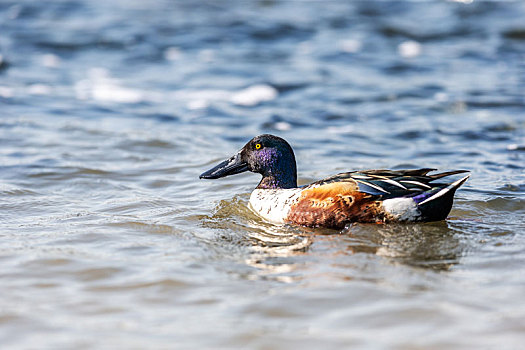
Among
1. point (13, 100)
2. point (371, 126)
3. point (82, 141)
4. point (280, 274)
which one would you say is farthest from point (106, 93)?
point (280, 274)

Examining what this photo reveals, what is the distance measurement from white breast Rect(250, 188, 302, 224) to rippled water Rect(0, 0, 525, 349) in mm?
116

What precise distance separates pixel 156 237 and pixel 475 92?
24.7 feet

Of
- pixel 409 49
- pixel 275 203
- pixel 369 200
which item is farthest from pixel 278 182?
pixel 409 49

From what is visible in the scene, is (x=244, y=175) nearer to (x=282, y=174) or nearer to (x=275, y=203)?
(x=282, y=174)

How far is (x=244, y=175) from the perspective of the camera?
8.24 m

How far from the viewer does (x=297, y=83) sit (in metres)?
12.4

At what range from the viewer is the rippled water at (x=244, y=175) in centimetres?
412

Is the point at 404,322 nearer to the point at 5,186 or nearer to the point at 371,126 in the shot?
the point at 5,186

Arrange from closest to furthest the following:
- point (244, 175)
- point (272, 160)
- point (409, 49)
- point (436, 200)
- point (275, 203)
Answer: point (436, 200) < point (275, 203) < point (272, 160) < point (244, 175) < point (409, 49)

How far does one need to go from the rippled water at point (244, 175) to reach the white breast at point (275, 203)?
12 cm

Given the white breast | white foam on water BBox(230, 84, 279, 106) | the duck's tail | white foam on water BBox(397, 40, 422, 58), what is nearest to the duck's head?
the white breast

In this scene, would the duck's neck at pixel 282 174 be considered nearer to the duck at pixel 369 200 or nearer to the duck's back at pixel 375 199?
the duck at pixel 369 200

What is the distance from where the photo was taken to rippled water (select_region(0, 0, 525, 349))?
4.12 meters

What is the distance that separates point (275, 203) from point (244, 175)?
6.80 ft
